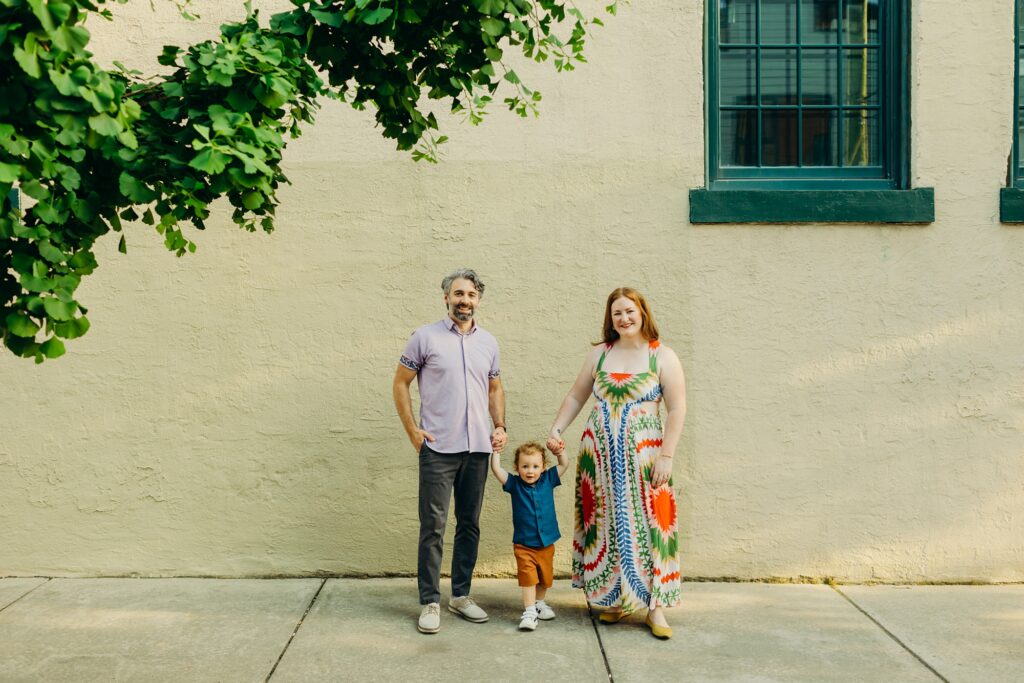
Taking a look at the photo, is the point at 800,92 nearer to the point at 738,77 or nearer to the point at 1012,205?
the point at 738,77

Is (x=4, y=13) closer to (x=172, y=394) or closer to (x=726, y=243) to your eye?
(x=172, y=394)

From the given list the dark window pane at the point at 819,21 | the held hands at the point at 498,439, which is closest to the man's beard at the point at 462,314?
the held hands at the point at 498,439

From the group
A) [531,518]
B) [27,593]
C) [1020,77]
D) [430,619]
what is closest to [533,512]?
[531,518]

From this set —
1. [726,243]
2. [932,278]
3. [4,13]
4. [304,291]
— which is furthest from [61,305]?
[932,278]

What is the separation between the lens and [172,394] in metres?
5.77

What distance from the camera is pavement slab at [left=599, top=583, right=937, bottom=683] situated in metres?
4.35

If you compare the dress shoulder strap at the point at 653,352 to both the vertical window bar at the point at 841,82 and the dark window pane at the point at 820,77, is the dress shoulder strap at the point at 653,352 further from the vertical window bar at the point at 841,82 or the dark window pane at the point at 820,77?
the dark window pane at the point at 820,77

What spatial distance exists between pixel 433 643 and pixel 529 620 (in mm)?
502

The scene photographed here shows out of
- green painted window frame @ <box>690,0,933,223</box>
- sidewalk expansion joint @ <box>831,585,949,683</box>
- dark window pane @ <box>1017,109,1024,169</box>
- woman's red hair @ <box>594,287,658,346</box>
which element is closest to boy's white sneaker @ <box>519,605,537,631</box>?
woman's red hair @ <box>594,287,658,346</box>

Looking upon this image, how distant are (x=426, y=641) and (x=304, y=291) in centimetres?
220

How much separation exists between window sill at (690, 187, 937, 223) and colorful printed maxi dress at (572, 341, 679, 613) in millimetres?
1208

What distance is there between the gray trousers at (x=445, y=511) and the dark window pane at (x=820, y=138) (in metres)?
2.82

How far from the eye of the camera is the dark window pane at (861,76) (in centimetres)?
599

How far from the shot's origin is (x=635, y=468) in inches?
193
